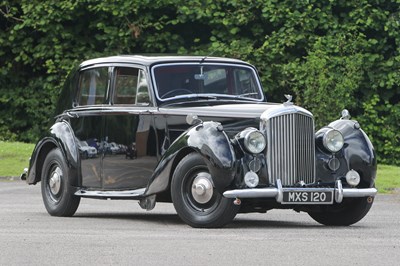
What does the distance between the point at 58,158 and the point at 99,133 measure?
0.81 metres

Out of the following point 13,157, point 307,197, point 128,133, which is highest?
point 128,133

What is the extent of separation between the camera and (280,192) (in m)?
13.1

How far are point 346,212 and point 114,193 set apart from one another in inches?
106

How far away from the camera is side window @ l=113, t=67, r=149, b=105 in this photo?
14875mm

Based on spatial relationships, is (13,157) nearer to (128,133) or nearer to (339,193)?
(128,133)

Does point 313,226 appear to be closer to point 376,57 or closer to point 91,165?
point 91,165

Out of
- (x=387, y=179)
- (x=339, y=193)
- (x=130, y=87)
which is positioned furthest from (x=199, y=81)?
(x=387, y=179)

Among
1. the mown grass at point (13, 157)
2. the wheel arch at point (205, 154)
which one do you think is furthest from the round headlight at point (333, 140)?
the mown grass at point (13, 157)

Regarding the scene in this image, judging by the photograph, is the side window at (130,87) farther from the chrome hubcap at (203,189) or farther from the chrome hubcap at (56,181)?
the chrome hubcap at (203,189)

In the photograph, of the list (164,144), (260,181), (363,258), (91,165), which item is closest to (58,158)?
(91,165)

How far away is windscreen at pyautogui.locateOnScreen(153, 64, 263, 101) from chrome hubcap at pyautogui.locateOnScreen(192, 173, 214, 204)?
1698 mm

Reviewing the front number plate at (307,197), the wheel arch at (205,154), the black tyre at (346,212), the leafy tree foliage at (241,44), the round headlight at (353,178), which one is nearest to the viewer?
the wheel arch at (205,154)

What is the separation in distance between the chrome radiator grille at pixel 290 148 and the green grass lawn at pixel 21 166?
8.06m

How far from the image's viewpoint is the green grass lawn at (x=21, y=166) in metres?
22.7
